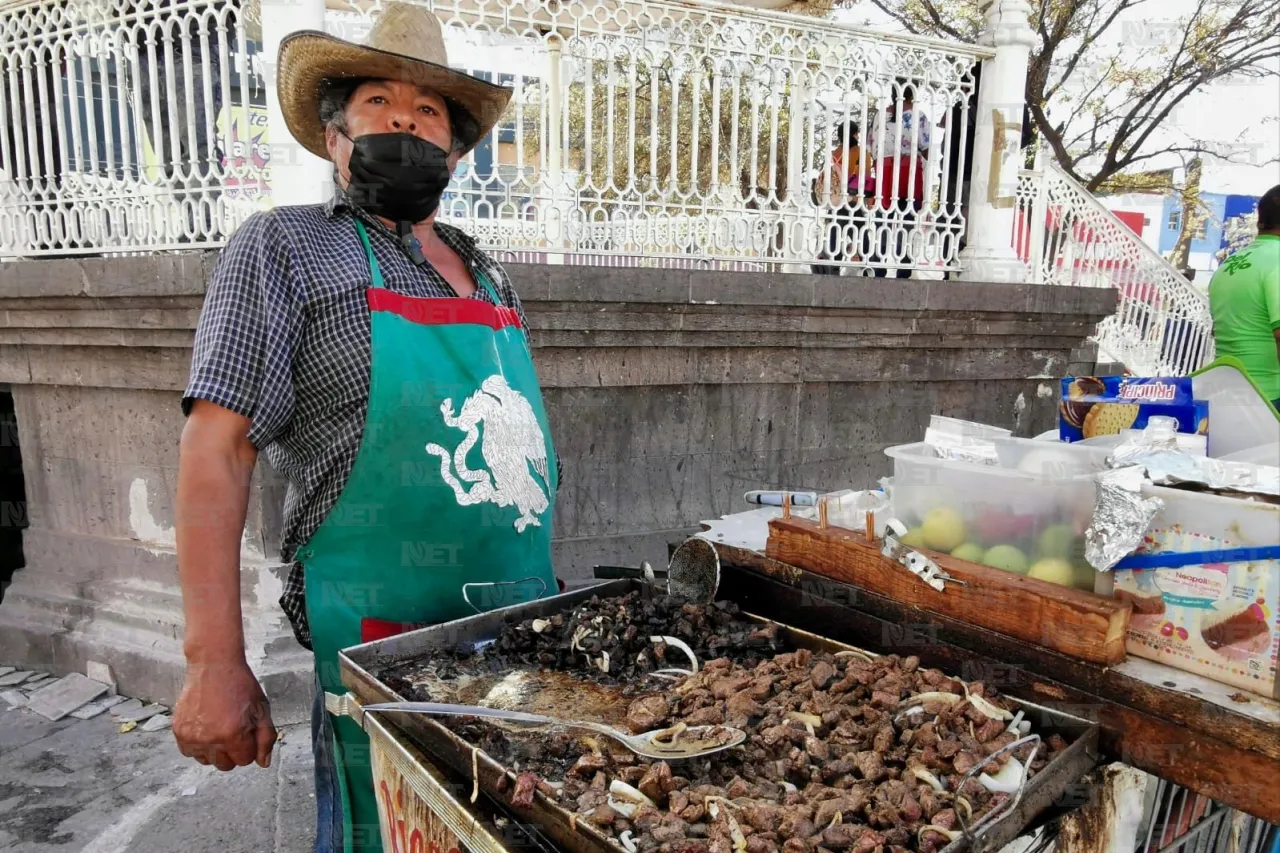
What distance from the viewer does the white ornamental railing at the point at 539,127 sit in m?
3.41

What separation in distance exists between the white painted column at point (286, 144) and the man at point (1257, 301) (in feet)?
14.5

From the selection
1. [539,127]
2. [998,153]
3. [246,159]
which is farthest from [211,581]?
[998,153]

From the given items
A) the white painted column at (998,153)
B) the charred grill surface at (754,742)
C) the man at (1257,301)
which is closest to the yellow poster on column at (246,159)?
the charred grill surface at (754,742)

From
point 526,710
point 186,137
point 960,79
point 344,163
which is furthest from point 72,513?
point 960,79

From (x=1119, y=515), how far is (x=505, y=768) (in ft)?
3.39

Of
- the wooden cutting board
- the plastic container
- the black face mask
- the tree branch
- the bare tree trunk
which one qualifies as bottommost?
the wooden cutting board

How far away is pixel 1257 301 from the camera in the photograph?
150 inches

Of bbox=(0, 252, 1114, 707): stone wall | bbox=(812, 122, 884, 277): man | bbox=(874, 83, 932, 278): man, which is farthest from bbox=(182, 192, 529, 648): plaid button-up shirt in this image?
bbox=(874, 83, 932, 278): man

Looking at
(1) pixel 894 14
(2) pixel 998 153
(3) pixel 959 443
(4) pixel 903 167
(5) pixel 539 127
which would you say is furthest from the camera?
(1) pixel 894 14

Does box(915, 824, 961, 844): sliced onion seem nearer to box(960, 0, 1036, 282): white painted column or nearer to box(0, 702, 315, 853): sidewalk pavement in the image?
box(0, 702, 315, 853): sidewalk pavement

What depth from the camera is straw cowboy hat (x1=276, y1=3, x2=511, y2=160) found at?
1683 mm

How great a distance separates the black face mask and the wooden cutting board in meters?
1.15

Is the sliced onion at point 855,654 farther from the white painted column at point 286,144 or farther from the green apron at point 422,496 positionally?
the white painted column at point 286,144

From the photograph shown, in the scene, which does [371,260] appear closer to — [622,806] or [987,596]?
[622,806]
